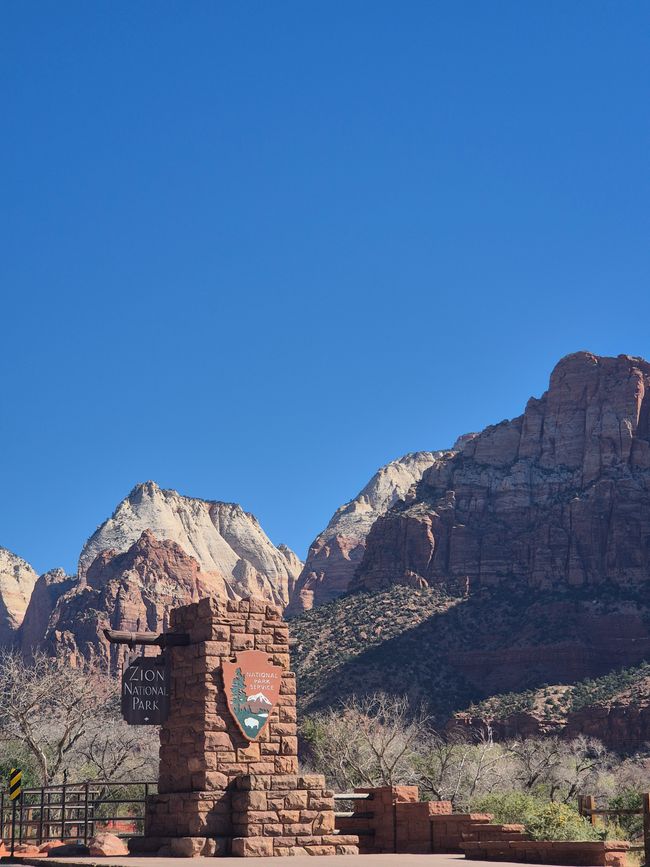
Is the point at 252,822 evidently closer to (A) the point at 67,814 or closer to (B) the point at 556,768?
(A) the point at 67,814

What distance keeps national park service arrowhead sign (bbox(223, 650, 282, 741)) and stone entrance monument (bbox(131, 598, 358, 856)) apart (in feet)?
0.05

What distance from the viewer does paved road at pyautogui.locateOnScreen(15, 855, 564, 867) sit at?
55.7 ft

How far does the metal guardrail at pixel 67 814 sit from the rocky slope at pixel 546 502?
3031 inches

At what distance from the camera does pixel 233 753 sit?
20.1 metres

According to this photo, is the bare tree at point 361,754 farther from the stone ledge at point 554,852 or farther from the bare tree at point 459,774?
the stone ledge at point 554,852

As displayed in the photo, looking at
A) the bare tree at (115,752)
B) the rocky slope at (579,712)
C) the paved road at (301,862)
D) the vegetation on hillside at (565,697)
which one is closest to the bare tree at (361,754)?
the bare tree at (115,752)

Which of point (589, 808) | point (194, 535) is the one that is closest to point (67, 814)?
point (589, 808)

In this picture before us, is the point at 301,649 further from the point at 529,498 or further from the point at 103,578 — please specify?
the point at 103,578

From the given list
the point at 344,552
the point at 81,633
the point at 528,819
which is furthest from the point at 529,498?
the point at 528,819

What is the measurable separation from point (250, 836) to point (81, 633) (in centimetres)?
11785

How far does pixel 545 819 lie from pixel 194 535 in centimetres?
16948

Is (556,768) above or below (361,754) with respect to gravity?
below

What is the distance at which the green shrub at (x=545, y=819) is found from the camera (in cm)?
1886

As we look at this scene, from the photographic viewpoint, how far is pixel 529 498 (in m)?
122
